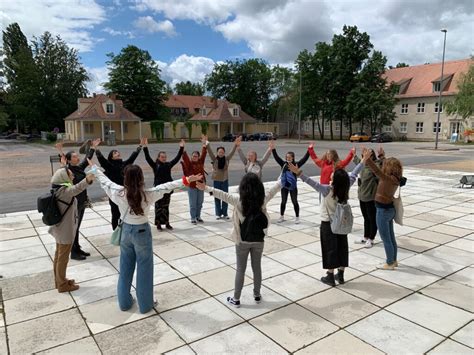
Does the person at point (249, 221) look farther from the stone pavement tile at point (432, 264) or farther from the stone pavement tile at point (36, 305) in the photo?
the stone pavement tile at point (432, 264)

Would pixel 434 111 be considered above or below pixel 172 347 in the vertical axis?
above

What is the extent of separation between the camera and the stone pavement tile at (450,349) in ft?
11.3

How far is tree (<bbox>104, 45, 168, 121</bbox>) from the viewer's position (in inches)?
2137

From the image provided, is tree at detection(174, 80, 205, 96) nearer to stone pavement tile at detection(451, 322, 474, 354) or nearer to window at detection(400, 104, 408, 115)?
window at detection(400, 104, 408, 115)

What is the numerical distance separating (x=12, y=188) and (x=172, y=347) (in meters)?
12.4

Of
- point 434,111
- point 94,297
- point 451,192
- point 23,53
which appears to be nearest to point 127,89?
point 23,53

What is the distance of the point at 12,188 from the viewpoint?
520 inches

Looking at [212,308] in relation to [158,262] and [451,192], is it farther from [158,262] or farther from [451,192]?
[451,192]

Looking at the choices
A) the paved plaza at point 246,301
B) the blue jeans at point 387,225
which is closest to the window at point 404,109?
the paved plaza at point 246,301

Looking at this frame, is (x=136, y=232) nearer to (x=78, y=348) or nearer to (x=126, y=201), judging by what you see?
(x=126, y=201)

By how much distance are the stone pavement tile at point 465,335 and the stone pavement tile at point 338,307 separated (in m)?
0.82

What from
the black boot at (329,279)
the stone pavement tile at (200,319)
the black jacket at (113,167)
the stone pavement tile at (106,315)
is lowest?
the stone pavement tile at (106,315)

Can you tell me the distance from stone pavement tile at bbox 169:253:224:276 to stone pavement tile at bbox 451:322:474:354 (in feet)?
10.5

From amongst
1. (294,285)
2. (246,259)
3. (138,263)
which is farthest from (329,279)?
(138,263)
